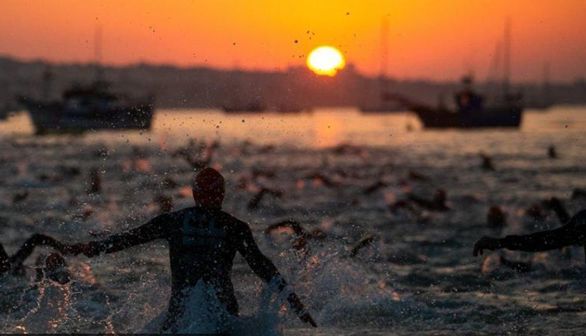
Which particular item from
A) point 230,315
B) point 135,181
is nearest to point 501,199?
point 135,181

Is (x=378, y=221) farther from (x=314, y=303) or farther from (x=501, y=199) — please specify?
(x=314, y=303)

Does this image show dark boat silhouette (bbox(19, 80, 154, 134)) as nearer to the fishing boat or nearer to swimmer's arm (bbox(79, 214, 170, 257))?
the fishing boat

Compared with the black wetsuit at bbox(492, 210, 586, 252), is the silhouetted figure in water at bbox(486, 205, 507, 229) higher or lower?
lower

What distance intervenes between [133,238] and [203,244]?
1.77 ft

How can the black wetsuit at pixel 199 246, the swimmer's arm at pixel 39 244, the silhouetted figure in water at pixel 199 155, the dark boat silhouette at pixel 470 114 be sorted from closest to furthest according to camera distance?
the black wetsuit at pixel 199 246
the swimmer's arm at pixel 39 244
the silhouetted figure in water at pixel 199 155
the dark boat silhouette at pixel 470 114

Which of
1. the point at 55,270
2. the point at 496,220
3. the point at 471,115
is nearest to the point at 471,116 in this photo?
the point at 471,115

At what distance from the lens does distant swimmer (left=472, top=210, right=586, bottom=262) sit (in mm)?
7461

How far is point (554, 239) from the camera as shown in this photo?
24.6ft

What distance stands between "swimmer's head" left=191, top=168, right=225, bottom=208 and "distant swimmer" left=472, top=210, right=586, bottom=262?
6.29 ft

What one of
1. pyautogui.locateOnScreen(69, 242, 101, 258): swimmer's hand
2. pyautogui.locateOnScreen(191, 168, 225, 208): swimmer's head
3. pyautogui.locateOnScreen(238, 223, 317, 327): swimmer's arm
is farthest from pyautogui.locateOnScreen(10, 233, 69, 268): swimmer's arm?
pyautogui.locateOnScreen(238, 223, 317, 327): swimmer's arm

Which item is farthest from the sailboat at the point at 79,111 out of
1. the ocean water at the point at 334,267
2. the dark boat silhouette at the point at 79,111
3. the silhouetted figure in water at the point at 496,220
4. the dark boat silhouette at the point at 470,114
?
the silhouetted figure in water at the point at 496,220

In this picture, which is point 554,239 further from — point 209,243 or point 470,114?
point 470,114

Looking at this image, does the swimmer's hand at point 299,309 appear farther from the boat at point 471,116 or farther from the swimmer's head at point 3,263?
the boat at point 471,116

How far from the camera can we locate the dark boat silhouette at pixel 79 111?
10094cm
